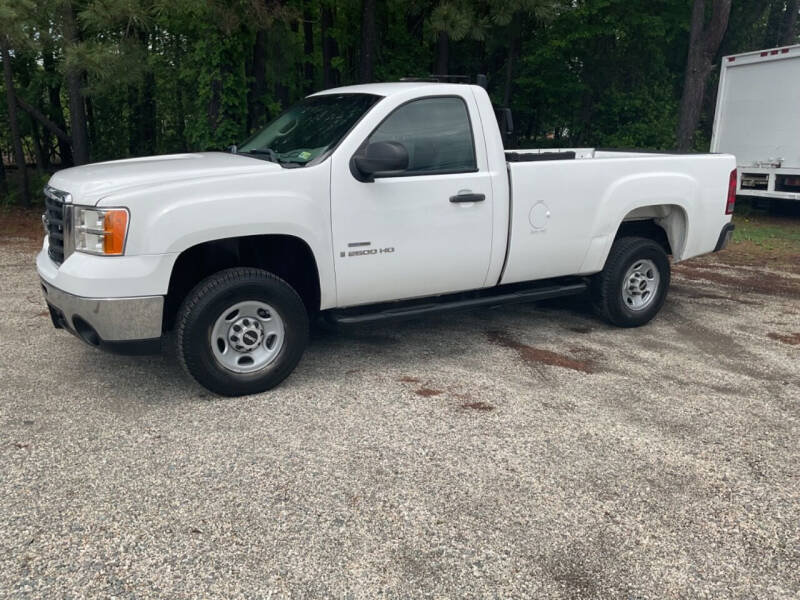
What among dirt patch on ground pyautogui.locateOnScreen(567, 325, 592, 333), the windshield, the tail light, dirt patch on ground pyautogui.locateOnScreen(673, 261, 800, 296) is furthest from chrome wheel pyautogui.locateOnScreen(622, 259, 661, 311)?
the windshield

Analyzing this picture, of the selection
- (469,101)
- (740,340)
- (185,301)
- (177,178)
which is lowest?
(740,340)

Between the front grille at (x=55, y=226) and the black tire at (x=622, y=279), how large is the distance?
4.28 m

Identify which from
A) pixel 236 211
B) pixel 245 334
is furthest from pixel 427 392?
pixel 236 211

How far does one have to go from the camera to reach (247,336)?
4.48m

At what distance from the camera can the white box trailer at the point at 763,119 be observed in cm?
1265

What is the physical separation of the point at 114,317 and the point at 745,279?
7611mm

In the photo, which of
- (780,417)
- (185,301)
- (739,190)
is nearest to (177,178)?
(185,301)

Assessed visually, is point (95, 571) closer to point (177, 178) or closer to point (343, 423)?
point (343, 423)

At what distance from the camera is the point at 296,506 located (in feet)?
10.6

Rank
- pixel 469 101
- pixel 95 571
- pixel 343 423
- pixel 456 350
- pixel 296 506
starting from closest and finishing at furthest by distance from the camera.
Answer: pixel 95 571, pixel 296 506, pixel 343 423, pixel 469 101, pixel 456 350

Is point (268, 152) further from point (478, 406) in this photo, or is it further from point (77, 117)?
point (77, 117)

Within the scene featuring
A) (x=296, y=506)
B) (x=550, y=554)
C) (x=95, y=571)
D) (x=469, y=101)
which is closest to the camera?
(x=95, y=571)

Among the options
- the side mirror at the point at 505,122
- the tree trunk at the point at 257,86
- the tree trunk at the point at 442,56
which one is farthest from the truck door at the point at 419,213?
the tree trunk at the point at 442,56

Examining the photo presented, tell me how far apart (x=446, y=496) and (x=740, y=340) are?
3878 mm
